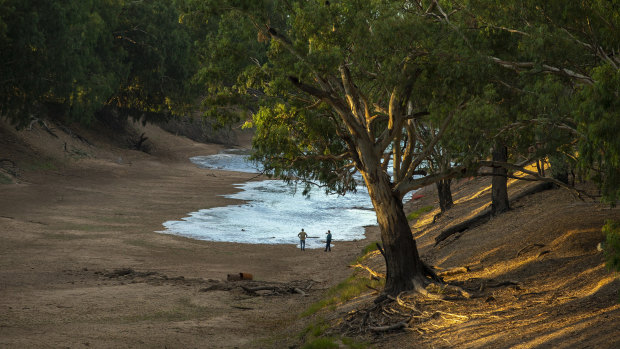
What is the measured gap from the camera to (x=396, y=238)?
15914 millimetres

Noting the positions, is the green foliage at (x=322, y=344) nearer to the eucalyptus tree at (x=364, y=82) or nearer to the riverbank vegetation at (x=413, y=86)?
the riverbank vegetation at (x=413, y=86)

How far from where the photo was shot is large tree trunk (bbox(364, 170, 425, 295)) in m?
15.9

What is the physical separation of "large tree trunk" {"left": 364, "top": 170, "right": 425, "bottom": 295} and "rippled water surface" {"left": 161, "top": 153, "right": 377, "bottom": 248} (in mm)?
12334

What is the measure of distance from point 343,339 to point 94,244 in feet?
54.3

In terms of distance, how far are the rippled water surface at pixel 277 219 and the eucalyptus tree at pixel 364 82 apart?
11.6 metres

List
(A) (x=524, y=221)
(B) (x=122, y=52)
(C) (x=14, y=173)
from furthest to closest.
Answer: (B) (x=122, y=52) → (C) (x=14, y=173) → (A) (x=524, y=221)

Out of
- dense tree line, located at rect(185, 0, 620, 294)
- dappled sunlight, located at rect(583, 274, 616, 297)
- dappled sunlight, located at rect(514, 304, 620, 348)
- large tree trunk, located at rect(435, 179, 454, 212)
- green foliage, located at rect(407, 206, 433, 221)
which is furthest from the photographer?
green foliage, located at rect(407, 206, 433, 221)

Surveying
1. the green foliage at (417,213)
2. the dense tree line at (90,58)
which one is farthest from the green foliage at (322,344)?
the dense tree line at (90,58)

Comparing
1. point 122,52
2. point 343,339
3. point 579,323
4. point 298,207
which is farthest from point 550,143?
point 122,52

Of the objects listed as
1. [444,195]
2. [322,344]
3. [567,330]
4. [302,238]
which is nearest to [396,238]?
[322,344]

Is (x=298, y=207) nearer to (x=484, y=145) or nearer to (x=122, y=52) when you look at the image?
(x=122, y=52)

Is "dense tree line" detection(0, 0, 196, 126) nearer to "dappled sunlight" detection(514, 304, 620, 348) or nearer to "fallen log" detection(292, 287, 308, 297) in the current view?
"fallen log" detection(292, 287, 308, 297)

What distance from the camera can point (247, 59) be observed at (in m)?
17.8

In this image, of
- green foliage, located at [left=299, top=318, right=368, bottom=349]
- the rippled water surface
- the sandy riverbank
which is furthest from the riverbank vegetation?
the rippled water surface
